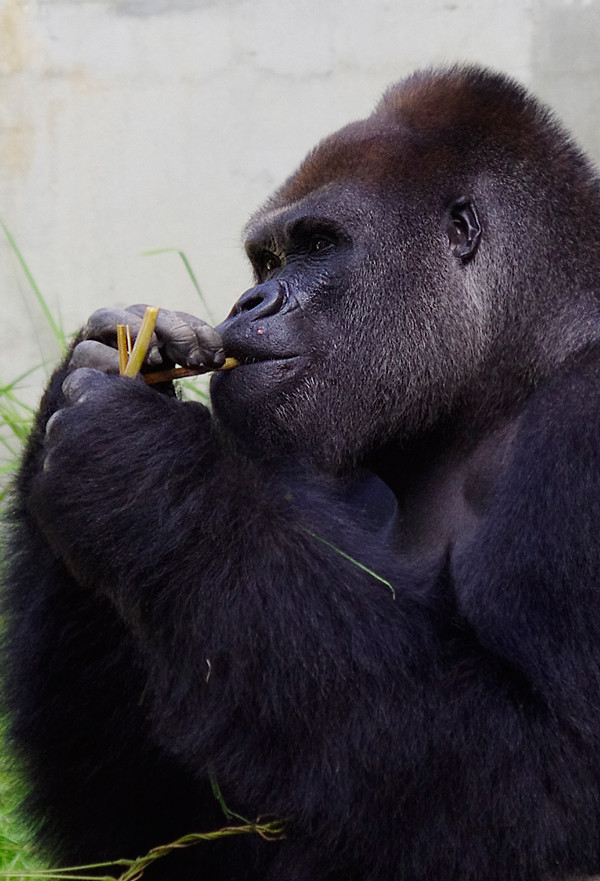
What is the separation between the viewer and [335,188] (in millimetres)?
3031

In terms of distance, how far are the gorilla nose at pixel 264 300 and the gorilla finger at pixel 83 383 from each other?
462mm

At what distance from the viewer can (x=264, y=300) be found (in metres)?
2.90

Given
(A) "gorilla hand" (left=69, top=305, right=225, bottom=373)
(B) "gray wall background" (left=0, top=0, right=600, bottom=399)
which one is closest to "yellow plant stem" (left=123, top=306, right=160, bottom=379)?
(A) "gorilla hand" (left=69, top=305, right=225, bottom=373)

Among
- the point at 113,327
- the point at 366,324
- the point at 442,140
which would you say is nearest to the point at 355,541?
the point at 366,324

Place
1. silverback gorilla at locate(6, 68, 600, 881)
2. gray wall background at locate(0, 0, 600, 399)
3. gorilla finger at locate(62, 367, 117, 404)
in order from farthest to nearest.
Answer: gray wall background at locate(0, 0, 600, 399), gorilla finger at locate(62, 367, 117, 404), silverback gorilla at locate(6, 68, 600, 881)

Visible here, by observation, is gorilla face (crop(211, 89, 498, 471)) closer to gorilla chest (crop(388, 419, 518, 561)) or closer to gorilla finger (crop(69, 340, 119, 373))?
gorilla chest (crop(388, 419, 518, 561))

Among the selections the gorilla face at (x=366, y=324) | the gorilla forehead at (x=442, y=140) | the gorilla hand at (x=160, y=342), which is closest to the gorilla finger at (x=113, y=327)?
the gorilla hand at (x=160, y=342)

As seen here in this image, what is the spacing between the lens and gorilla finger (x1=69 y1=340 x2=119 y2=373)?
262 centimetres

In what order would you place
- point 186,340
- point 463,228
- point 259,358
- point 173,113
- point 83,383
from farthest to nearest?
point 173,113
point 463,228
point 259,358
point 186,340
point 83,383

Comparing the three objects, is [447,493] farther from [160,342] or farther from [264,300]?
[160,342]

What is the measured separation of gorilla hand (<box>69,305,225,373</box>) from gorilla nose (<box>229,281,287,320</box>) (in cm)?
20

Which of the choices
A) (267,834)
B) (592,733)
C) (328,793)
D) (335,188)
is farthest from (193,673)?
(335,188)

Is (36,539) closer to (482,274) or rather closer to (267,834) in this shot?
(267,834)

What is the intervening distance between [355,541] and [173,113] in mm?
4408
